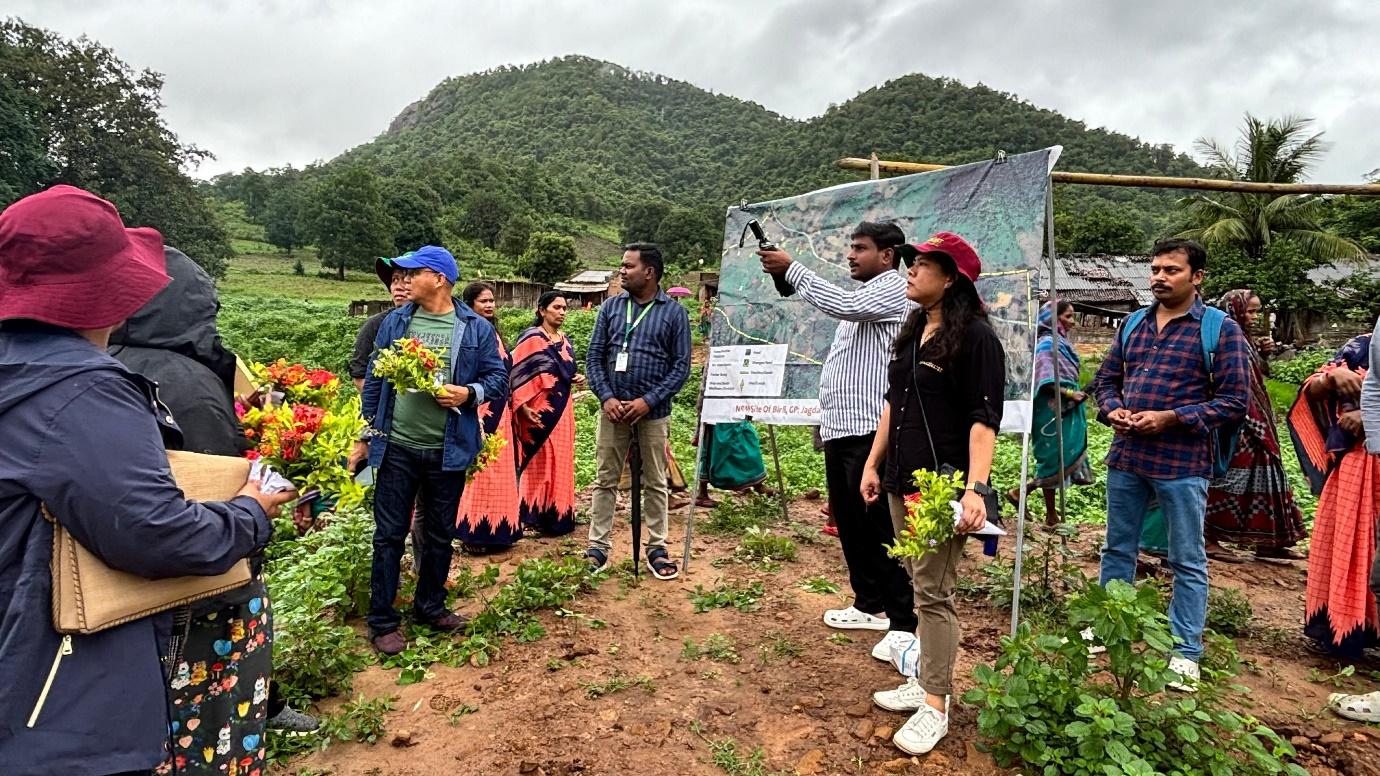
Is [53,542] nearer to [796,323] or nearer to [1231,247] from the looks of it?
[796,323]

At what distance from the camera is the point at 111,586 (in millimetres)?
1378

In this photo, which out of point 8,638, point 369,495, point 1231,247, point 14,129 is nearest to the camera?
point 8,638

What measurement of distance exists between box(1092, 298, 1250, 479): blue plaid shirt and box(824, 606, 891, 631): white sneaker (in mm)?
1359

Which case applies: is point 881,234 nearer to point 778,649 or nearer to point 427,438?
point 778,649

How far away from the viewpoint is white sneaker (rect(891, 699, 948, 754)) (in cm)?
258

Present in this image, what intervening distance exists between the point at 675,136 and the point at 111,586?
109 metres

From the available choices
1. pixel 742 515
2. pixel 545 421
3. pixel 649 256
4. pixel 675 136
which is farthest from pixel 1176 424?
pixel 675 136

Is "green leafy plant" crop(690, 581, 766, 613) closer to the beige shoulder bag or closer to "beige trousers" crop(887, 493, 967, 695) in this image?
"beige trousers" crop(887, 493, 967, 695)

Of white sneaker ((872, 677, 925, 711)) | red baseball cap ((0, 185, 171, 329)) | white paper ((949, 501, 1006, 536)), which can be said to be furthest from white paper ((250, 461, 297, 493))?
white sneaker ((872, 677, 925, 711))

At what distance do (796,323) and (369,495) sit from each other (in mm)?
2756

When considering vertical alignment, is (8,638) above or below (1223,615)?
above

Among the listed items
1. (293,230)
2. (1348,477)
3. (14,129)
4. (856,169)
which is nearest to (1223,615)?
(1348,477)

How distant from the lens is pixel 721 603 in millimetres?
4191

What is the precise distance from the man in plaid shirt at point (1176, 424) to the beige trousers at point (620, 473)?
8.05ft
